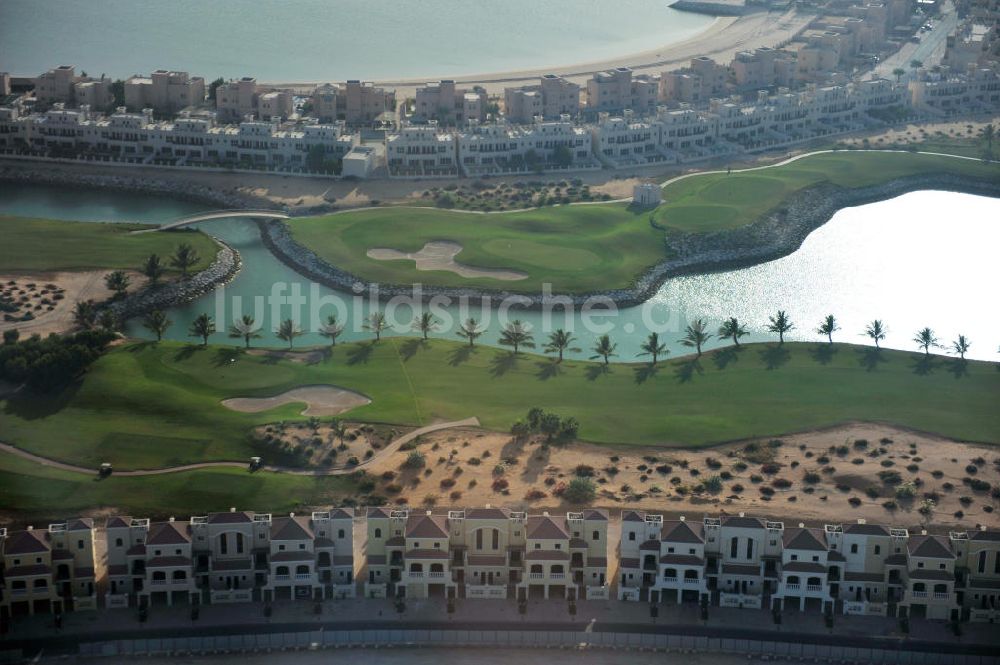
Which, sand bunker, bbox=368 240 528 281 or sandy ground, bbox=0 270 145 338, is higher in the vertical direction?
sand bunker, bbox=368 240 528 281

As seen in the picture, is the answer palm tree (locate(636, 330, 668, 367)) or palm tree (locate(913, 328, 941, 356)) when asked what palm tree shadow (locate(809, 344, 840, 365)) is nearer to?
palm tree (locate(913, 328, 941, 356))

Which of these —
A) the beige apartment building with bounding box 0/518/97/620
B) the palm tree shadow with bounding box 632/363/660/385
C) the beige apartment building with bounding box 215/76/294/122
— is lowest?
the beige apartment building with bounding box 0/518/97/620

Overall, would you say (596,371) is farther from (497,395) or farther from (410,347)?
(410,347)

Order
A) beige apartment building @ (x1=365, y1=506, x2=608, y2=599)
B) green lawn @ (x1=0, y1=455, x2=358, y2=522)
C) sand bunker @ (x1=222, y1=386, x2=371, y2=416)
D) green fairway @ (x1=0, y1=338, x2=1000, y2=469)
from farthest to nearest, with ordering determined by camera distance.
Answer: sand bunker @ (x1=222, y1=386, x2=371, y2=416) → green fairway @ (x1=0, y1=338, x2=1000, y2=469) → green lawn @ (x1=0, y1=455, x2=358, y2=522) → beige apartment building @ (x1=365, y1=506, x2=608, y2=599)

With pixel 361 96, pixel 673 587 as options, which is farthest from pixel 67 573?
pixel 361 96

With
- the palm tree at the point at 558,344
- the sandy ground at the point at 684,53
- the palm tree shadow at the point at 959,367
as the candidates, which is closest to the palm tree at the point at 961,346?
the palm tree shadow at the point at 959,367

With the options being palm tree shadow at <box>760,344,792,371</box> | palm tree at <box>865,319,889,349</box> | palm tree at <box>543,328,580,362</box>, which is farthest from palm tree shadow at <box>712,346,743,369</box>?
palm tree at <box>543,328,580,362</box>
